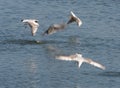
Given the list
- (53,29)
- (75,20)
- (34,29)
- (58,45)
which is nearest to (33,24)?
(34,29)

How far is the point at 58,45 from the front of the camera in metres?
39.5

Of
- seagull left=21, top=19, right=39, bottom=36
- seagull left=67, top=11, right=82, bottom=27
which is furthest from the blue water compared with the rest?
seagull left=67, top=11, right=82, bottom=27

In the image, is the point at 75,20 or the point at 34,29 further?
the point at 75,20

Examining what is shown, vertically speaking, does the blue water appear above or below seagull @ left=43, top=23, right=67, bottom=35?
below

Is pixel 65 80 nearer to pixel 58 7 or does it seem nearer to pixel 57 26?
pixel 57 26

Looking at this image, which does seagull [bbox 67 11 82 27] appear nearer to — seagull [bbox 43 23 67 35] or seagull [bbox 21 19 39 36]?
seagull [bbox 43 23 67 35]

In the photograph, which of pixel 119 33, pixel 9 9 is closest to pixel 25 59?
pixel 119 33

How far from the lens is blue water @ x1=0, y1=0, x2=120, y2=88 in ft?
110

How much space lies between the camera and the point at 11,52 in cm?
3794

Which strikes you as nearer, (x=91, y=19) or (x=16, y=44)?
(x=16, y=44)

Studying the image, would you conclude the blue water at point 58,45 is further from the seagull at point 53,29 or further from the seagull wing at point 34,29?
the seagull at point 53,29

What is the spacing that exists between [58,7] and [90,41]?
8.16 meters

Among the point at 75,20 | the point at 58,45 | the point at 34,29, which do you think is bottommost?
the point at 58,45

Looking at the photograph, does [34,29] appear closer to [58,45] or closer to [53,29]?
[53,29]
